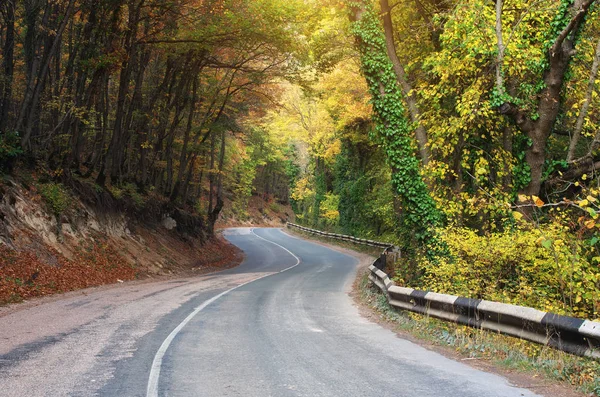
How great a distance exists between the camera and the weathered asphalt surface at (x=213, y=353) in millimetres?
5250

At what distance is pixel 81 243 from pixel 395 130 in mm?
11472

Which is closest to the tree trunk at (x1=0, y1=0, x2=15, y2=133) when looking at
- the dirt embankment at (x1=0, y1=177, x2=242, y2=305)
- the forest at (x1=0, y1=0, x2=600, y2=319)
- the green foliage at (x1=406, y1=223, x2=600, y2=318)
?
the forest at (x1=0, y1=0, x2=600, y2=319)

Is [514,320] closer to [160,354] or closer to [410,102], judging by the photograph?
[160,354]

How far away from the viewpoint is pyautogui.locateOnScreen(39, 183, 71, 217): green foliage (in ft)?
53.6

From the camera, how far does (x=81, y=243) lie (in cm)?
1736

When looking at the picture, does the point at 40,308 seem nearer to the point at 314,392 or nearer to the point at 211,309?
the point at 211,309

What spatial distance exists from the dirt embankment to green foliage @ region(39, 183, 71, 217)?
0.07m

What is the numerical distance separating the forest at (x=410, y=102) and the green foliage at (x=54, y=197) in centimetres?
57

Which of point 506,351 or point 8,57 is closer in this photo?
point 506,351

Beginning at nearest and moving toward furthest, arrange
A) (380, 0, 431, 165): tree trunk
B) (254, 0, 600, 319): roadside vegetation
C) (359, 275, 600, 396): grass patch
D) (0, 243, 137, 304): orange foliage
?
(359, 275, 600, 396): grass patch, (254, 0, 600, 319): roadside vegetation, (0, 243, 137, 304): orange foliage, (380, 0, 431, 165): tree trunk

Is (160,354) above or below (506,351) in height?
below

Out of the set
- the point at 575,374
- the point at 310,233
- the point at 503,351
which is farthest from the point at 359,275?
the point at 310,233

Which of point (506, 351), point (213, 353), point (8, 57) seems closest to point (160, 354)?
point (213, 353)

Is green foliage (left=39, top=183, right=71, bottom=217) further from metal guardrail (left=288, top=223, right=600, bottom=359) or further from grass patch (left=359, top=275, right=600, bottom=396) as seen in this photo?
metal guardrail (left=288, top=223, right=600, bottom=359)
